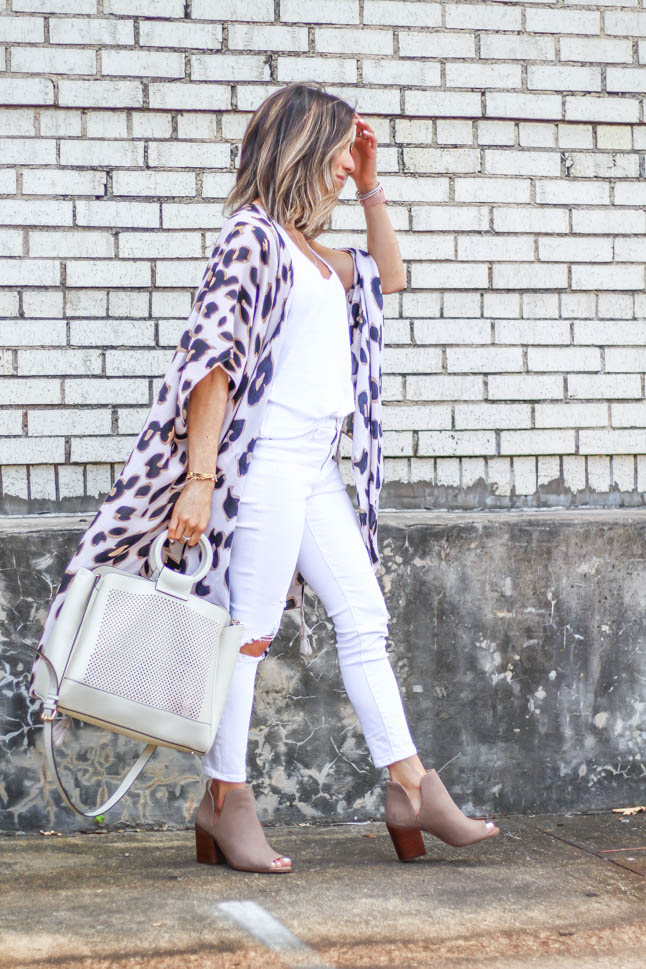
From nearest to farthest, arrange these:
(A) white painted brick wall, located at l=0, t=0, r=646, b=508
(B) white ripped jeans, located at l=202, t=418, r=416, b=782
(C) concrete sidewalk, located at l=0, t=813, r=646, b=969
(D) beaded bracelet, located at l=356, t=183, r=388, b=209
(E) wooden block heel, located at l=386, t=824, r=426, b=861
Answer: (C) concrete sidewalk, located at l=0, t=813, r=646, b=969 → (B) white ripped jeans, located at l=202, t=418, r=416, b=782 → (E) wooden block heel, located at l=386, t=824, r=426, b=861 → (D) beaded bracelet, located at l=356, t=183, r=388, b=209 → (A) white painted brick wall, located at l=0, t=0, r=646, b=508

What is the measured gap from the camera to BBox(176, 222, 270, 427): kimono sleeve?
2637 millimetres

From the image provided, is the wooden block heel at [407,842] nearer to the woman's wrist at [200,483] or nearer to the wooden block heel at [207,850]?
the wooden block heel at [207,850]

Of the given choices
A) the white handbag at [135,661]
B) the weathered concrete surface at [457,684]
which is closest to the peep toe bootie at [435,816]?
the white handbag at [135,661]

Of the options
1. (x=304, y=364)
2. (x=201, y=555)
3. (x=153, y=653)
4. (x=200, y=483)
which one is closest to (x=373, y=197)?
(x=304, y=364)

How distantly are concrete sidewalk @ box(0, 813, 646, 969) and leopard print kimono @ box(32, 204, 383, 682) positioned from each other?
0.71 meters

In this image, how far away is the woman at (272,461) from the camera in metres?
2.68

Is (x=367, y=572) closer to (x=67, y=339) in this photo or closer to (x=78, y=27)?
(x=67, y=339)

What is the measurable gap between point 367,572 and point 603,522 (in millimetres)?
1200

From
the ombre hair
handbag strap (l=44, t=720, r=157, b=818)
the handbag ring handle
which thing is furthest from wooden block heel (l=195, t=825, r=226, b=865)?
the ombre hair

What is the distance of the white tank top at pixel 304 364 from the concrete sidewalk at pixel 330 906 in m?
1.16

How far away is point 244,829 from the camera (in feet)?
9.33

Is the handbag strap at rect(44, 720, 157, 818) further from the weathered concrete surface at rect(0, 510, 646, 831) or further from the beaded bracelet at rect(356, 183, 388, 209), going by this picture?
the beaded bracelet at rect(356, 183, 388, 209)

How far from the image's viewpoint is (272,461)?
2781 mm

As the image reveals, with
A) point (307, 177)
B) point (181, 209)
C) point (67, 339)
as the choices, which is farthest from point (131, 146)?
point (307, 177)
